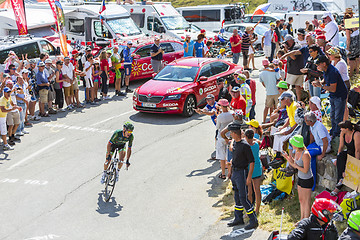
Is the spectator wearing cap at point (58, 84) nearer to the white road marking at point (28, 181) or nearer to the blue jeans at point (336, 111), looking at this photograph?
the white road marking at point (28, 181)

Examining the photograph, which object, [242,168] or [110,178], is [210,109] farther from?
Answer: [242,168]

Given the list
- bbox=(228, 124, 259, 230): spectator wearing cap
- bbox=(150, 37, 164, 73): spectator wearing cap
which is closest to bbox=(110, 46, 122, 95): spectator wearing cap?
bbox=(150, 37, 164, 73): spectator wearing cap

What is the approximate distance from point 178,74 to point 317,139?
337 inches

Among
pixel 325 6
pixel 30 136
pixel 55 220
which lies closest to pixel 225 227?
pixel 55 220

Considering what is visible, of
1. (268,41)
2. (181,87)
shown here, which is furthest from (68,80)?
(268,41)

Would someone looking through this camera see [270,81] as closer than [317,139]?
No

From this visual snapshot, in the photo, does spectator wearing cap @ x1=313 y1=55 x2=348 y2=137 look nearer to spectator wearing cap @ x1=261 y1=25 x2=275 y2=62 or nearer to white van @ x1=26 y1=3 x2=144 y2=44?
spectator wearing cap @ x1=261 y1=25 x2=275 y2=62

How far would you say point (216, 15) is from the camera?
121 ft

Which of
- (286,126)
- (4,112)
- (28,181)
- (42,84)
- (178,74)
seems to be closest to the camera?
(286,126)

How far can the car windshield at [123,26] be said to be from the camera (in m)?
25.8

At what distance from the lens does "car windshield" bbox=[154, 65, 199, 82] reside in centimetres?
1702

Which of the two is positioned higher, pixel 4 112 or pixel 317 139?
pixel 317 139

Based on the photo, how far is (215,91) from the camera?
1759 centimetres

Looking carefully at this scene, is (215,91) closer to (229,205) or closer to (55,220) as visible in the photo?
(229,205)
